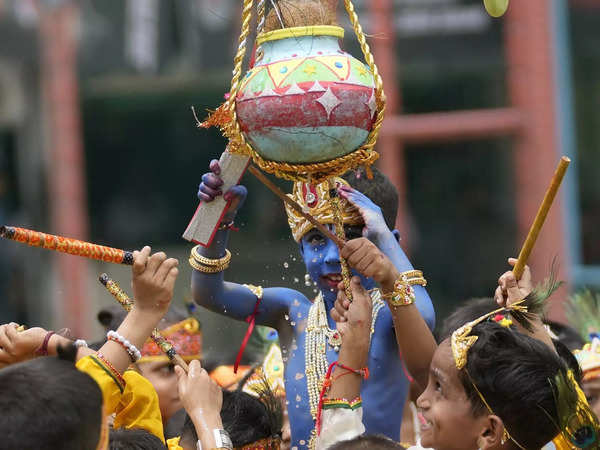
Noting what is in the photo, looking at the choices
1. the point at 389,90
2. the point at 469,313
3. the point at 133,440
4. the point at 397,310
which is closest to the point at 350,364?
the point at 397,310

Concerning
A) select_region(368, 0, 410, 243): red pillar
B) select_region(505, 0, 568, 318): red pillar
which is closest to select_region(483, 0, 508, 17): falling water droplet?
select_region(368, 0, 410, 243): red pillar

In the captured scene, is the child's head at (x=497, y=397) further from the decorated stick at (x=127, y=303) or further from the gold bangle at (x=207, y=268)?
the gold bangle at (x=207, y=268)

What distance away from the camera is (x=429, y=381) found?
318 centimetres

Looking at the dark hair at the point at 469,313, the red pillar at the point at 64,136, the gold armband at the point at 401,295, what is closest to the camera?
the gold armband at the point at 401,295

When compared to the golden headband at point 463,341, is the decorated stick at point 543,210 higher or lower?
higher

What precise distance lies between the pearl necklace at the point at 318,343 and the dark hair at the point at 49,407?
1072 mm

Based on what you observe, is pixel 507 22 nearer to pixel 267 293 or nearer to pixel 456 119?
pixel 456 119

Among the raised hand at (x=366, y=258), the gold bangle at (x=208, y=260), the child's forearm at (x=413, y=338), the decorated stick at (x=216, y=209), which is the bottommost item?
the child's forearm at (x=413, y=338)

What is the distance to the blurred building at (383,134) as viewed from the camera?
330 inches

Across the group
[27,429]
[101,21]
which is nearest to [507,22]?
[101,21]

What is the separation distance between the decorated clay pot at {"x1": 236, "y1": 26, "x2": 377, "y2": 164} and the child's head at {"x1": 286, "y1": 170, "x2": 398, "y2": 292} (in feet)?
1.41

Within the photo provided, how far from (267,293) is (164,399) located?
877mm

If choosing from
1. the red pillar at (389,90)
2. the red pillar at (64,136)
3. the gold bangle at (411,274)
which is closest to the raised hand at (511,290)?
the gold bangle at (411,274)

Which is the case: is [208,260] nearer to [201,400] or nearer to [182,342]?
[201,400]
